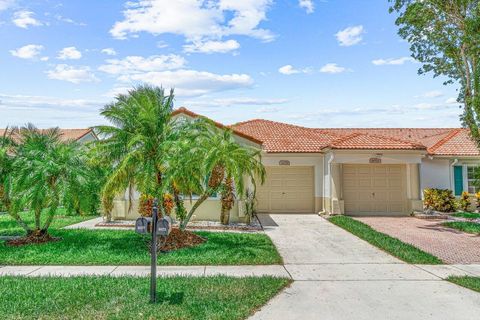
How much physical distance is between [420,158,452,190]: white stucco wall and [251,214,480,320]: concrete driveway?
38.5ft

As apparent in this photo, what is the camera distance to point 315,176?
1975 cm

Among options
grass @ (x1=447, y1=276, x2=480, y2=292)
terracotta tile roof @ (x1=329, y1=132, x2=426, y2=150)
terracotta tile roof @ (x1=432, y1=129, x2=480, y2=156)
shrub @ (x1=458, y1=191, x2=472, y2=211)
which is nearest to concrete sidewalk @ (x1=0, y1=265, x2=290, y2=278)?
grass @ (x1=447, y1=276, x2=480, y2=292)

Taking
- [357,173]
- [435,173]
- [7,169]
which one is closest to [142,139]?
[7,169]

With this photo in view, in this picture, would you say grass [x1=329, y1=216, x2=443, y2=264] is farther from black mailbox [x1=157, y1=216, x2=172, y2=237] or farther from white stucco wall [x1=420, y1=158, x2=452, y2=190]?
white stucco wall [x1=420, y1=158, x2=452, y2=190]

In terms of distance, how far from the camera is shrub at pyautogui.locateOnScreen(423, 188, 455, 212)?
64.9 ft

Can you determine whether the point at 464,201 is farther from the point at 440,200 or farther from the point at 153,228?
the point at 153,228

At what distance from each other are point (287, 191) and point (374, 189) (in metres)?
4.59

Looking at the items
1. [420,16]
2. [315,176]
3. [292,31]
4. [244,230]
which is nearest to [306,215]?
[315,176]

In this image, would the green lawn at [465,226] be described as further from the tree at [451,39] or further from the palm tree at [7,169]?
the palm tree at [7,169]

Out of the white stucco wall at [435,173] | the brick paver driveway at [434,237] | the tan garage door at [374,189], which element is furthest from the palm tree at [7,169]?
the white stucco wall at [435,173]

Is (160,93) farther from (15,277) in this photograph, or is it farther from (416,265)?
(416,265)

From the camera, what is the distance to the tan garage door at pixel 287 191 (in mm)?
19922

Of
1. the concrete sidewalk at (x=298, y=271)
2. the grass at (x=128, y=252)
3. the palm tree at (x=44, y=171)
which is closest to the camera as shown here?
the concrete sidewalk at (x=298, y=271)

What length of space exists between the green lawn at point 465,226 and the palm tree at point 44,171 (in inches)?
564
